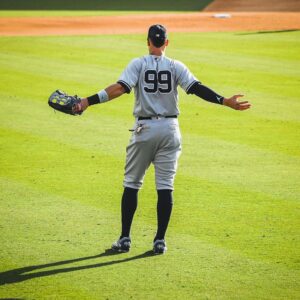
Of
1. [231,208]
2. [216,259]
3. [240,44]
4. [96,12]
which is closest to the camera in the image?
[216,259]

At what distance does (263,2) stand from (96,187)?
25.3 metres

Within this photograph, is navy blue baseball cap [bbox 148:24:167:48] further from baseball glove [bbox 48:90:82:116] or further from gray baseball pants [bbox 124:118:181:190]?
baseball glove [bbox 48:90:82:116]

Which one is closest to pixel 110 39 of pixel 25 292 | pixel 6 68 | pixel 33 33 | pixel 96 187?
pixel 33 33

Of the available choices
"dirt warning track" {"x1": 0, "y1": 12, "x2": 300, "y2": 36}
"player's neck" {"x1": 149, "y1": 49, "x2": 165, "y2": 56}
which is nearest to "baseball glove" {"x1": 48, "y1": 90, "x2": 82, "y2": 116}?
"player's neck" {"x1": 149, "y1": 49, "x2": 165, "y2": 56}

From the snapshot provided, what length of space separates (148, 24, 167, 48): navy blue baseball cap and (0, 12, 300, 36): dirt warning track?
1622 centimetres

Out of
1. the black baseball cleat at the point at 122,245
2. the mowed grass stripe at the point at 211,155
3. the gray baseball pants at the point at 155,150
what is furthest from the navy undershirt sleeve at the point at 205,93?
the mowed grass stripe at the point at 211,155

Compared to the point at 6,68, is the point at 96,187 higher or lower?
lower

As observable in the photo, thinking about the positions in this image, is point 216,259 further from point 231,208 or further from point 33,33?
point 33,33

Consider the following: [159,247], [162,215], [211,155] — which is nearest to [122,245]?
[159,247]

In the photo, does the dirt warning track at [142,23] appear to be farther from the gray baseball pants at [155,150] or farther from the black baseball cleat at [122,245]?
the black baseball cleat at [122,245]

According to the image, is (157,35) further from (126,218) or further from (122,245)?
(122,245)

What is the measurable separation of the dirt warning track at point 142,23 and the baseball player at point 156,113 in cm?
1623

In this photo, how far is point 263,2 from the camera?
3225cm

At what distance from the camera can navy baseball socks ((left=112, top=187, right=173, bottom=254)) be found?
21.5 feet
